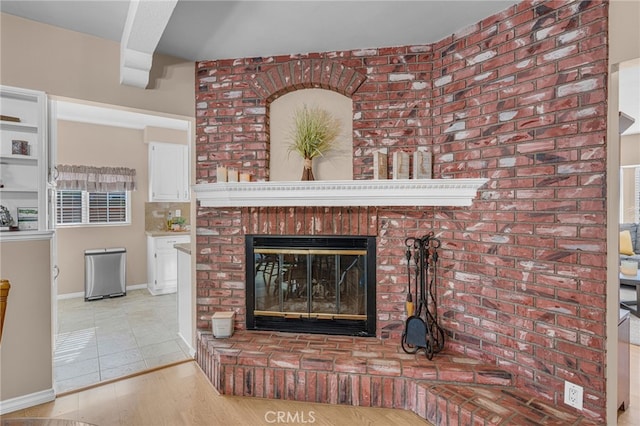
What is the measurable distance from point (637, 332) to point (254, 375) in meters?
3.75

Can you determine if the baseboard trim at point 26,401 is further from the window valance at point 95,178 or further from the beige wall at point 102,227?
the window valance at point 95,178

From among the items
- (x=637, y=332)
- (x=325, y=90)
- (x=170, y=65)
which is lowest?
(x=637, y=332)

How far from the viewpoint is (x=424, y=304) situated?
7.89ft

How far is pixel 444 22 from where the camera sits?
7.37 feet

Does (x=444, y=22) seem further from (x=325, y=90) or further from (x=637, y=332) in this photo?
(x=637, y=332)

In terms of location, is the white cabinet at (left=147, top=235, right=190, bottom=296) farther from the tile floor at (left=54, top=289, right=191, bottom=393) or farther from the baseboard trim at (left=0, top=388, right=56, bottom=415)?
the baseboard trim at (left=0, top=388, right=56, bottom=415)

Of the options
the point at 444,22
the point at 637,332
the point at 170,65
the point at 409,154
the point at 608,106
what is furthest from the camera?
the point at 637,332

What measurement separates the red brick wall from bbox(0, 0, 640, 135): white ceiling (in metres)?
0.14

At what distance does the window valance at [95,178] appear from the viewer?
184 inches

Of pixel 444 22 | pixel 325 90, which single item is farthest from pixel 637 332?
pixel 325 90

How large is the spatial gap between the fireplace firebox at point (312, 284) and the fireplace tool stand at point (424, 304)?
32 cm

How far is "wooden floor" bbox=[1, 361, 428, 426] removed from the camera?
81.1 inches

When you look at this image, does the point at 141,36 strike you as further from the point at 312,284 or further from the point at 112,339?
the point at 112,339

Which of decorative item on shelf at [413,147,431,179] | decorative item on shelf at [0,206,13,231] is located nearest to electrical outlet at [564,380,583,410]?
decorative item on shelf at [413,147,431,179]
